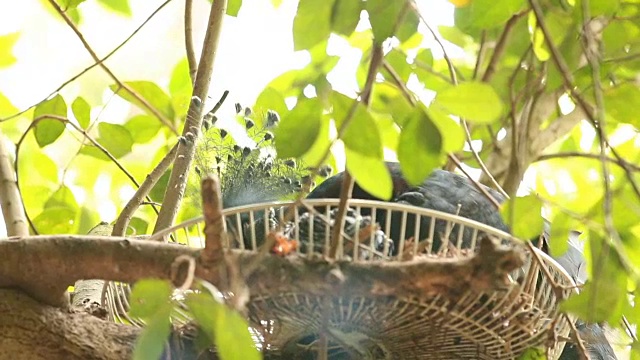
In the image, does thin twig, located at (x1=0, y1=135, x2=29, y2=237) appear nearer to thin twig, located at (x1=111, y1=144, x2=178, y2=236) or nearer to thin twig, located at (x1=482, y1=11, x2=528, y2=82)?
thin twig, located at (x1=111, y1=144, x2=178, y2=236)

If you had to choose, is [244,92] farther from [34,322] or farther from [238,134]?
[34,322]

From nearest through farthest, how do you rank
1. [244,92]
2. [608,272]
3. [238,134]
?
[608,272]
[238,134]
[244,92]

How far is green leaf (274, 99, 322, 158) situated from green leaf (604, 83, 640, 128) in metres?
0.32

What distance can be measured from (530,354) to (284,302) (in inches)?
8.5

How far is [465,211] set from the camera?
76 centimetres

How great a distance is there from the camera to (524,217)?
0.55 metres

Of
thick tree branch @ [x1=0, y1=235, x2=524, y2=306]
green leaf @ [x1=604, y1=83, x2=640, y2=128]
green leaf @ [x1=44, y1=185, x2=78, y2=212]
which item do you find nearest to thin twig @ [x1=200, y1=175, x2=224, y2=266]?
thick tree branch @ [x1=0, y1=235, x2=524, y2=306]

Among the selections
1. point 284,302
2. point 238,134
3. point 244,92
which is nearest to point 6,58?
point 244,92

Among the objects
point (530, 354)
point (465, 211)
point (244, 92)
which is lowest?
point (530, 354)

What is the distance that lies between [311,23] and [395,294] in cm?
19

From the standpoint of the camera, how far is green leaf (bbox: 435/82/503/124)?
0.47 metres

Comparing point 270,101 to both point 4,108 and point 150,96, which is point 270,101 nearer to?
point 150,96

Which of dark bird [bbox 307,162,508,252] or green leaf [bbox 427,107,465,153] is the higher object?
green leaf [bbox 427,107,465,153]

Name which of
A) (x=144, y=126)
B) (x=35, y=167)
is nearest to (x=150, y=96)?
(x=144, y=126)
